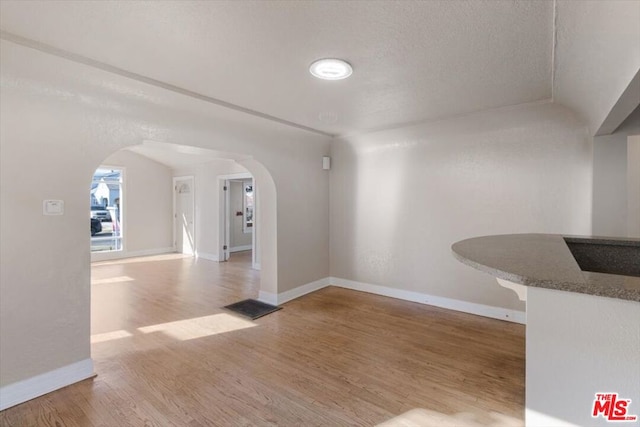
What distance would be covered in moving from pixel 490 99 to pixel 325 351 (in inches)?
111

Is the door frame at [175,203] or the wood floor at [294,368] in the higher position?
the door frame at [175,203]

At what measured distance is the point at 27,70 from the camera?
1904 mm

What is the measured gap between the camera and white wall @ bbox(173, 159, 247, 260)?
678 cm

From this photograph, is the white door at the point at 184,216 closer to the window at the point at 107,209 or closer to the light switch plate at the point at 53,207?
the window at the point at 107,209

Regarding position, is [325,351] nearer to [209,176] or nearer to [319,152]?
[319,152]

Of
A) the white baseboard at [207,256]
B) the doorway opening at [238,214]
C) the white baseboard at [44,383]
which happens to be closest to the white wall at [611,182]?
the white baseboard at [44,383]

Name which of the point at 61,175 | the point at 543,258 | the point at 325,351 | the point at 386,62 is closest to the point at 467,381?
the point at 325,351

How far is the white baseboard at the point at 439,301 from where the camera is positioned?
3.17 metres

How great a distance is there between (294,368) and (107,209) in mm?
6957

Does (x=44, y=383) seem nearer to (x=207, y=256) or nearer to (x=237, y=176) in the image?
(x=237, y=176)

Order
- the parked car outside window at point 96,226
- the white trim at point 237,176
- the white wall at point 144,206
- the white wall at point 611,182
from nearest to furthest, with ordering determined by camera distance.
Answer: the white wall at point 611,182
the white trim at point 237,176
the white wall at point 144,206
the parked car outside window at point 96,226

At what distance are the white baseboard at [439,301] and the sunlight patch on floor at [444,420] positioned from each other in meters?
1.67

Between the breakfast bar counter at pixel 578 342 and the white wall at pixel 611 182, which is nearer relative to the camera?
the breakfast bar counter at pixel 578 342

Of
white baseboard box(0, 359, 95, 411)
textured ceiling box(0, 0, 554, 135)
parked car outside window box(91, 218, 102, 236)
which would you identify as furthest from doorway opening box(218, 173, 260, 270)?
white baseboard box(0, 359, 95, 411)
